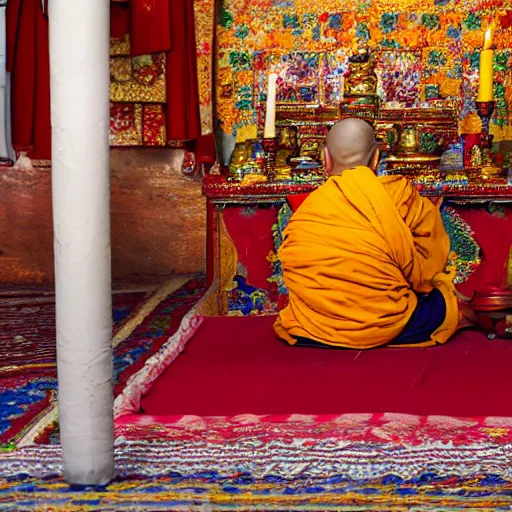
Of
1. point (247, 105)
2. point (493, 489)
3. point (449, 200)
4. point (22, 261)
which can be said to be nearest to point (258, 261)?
point (449, 200)

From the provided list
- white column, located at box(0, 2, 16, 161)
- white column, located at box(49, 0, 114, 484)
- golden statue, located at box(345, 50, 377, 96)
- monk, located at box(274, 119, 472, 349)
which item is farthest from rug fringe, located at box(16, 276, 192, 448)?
golden statue, located at box(345, 50, 377, 96)

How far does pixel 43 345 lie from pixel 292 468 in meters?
1.92

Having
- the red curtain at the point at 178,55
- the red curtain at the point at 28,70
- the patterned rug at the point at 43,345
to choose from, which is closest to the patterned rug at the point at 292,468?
the patterned rug at the point at 43,345

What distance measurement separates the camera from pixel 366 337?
3621 mm

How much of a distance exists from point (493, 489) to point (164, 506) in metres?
0.79

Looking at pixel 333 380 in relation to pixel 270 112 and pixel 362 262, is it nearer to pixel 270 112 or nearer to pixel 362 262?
pixel 362 262

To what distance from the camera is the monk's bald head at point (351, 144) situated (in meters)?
3.73

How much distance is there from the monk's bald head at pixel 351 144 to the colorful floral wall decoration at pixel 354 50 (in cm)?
176

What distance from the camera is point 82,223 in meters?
2.09

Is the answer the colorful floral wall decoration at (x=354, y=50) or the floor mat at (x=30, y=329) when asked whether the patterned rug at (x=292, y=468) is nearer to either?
the floor mat at (x=30, y=329)

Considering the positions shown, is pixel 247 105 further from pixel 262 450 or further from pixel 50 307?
pixel 262 450

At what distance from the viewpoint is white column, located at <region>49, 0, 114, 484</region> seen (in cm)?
205

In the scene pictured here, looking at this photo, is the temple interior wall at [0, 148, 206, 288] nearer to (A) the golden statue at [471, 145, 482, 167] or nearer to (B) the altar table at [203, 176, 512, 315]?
(B) the altar table at [203, 176, 512, 315]

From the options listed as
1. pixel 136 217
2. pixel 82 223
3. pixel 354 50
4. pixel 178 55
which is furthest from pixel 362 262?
pixel 136 217
